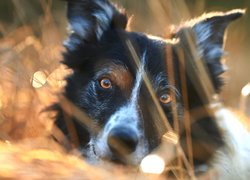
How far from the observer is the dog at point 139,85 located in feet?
18.9

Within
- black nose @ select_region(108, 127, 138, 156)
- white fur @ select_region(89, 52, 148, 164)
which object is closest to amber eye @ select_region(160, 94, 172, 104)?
white fur @ select_region(89, 52, 148, 164)

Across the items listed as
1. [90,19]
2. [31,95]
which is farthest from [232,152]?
[31,95]

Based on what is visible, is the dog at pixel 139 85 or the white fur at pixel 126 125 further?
the dog at pixel 139 85

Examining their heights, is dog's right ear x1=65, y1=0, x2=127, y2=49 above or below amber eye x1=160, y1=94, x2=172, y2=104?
above

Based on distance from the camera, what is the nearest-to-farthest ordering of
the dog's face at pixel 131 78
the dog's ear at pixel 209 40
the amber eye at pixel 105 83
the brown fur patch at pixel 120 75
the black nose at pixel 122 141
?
the black nose at pixel 122 141 → the dog's face at pixel 131 78 → the brown fur patch at pixel 120 75 → the amber eye at pixel 105 83 → the dog's ear at pixel 209 40

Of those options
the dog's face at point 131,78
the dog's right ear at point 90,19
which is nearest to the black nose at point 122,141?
the dog's face at point 131,78

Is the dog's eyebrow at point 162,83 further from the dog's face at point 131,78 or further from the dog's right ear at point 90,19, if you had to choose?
the dog's right ear at point 90,19

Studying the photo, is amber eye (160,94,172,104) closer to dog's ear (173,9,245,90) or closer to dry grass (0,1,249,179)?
dog's ear (173,9,245,90)

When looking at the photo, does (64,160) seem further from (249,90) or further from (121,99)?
(249,90)

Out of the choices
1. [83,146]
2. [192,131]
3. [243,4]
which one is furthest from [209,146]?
[243,4]

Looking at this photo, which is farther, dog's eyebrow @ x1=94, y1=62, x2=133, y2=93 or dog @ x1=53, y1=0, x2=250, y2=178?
dog's eyebrow @ x1=94, y1=62, x2=133, y2=93

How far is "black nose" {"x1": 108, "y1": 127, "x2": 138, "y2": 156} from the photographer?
5.46m

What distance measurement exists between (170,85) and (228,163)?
846 mm

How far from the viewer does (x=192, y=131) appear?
6.17 m
